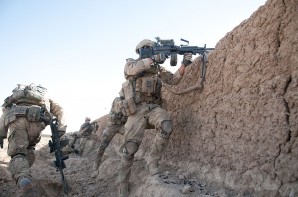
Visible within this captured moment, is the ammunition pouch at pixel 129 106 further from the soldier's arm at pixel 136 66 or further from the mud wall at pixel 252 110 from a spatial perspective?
the mud wall at pixel 252 110

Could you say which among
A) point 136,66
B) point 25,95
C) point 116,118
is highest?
point 136,66

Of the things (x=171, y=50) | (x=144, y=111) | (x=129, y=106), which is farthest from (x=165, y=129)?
(x=171, y=50)

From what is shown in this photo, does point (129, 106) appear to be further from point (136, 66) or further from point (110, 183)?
point (110, 183)

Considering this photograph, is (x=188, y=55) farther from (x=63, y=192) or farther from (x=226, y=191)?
(x=63, y=192)

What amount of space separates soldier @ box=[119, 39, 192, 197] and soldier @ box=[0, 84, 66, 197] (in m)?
1.27

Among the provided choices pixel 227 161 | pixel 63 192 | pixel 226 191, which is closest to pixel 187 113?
pixel 227 161

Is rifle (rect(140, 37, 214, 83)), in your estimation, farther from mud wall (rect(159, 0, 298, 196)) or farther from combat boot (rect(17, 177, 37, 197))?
combat boot (rect(17, 177, 37, 197))

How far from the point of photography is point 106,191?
473 centimetres

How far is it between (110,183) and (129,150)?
115 centimetres

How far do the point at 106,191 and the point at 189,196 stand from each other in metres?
1.95

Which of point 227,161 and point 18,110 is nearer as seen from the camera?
point 227,161

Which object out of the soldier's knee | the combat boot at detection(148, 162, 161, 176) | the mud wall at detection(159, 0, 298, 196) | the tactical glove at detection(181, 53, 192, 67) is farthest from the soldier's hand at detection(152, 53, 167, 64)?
the soldier's knee

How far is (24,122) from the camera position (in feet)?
14.7

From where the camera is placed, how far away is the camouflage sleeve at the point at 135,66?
422 centimetres
